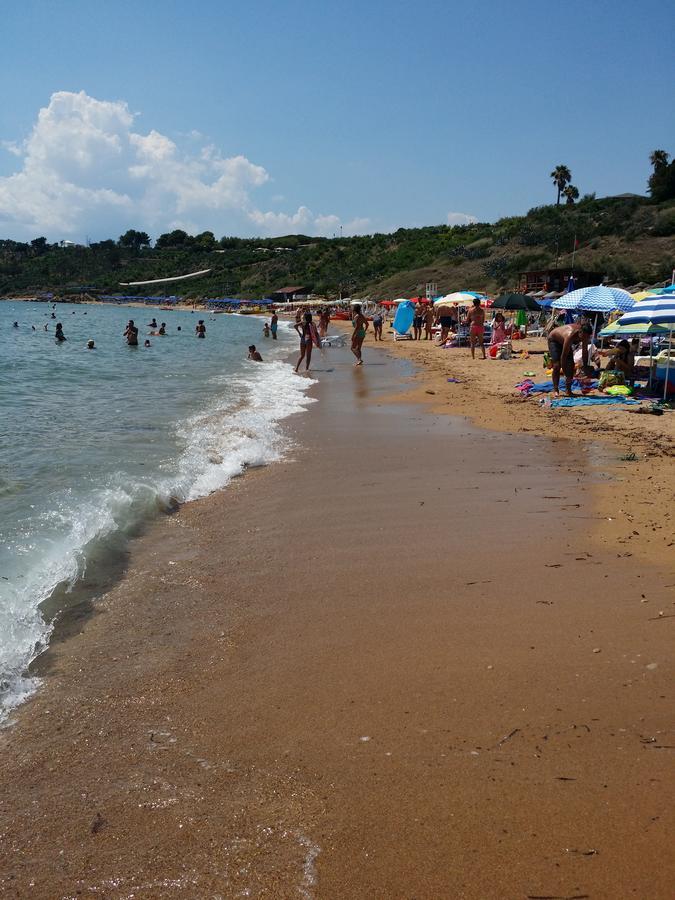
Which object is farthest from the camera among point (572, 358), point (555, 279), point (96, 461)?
point (555, 279)

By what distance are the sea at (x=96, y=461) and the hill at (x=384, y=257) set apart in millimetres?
28232

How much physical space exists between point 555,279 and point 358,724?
113 ft

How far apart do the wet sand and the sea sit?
0.82 ft

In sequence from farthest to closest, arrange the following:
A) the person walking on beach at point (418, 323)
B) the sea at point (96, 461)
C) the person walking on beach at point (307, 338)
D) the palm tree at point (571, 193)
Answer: the palm tree at point (571, 193) → the person walking on beach at point (418, 323) → the person walking on beach at point (307, 338) → the sea at point (96, 461)

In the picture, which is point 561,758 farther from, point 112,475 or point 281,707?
point 112,475

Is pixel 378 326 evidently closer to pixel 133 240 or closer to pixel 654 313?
pixel 654 313

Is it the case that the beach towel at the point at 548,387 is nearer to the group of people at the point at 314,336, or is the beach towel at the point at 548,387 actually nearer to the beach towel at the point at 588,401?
the beach towel at the point at 588,401

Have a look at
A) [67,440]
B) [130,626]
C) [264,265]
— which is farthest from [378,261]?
[130,626]

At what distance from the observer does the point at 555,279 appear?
110 feet

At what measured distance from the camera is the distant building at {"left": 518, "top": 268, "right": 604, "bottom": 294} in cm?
3225

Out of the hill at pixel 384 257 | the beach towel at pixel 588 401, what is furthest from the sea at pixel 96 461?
the hill at pixel 384 257

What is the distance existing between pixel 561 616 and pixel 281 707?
60.2 inches

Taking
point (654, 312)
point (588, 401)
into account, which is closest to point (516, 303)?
point (588, 401)

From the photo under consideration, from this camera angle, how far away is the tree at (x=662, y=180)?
180 ft
